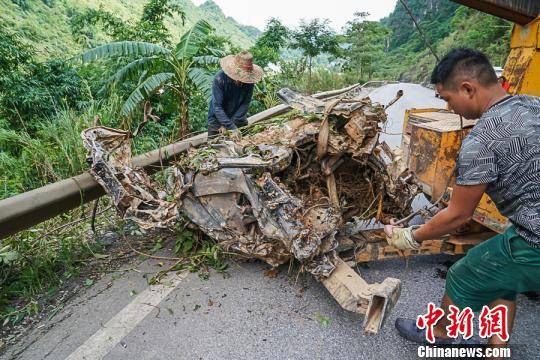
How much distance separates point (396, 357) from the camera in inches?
83.0

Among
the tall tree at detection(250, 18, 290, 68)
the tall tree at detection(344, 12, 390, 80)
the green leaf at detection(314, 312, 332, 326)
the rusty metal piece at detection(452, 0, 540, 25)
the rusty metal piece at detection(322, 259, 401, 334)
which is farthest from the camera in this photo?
the tall tree at detection(344, 12, 390, 80)

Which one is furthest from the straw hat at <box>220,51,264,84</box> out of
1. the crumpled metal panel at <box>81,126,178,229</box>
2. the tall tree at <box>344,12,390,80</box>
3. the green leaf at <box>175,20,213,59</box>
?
the tall tree at <box>344,12,390,80</box>

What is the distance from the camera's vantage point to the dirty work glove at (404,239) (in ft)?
6.93

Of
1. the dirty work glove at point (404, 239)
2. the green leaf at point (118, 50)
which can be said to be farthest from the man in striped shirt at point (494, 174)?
the green leaf at point (118, 50)

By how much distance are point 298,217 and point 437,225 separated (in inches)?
37.0

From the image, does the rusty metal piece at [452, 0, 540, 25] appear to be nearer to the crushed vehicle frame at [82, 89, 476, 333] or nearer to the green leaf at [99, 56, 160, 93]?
the crushed vehicle frame at [82, 89, 476, 333]

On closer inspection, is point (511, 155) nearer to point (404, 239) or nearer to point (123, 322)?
point (404, 239)

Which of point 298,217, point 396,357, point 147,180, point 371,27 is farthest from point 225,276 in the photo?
point 371,27

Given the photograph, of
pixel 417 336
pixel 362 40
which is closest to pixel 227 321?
pixel 417 336

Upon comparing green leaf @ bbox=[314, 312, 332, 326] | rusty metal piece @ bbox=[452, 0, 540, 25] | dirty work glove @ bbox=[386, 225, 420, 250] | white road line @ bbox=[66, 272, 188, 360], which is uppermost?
rusty metal piece @ bbox=[452, 0, 540, 25]

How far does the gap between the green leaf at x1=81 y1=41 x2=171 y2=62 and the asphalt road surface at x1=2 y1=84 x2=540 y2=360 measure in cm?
495

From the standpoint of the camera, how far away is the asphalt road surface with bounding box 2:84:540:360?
6.98 feet

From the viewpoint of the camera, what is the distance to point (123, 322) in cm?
234

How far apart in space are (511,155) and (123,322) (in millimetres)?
2432
